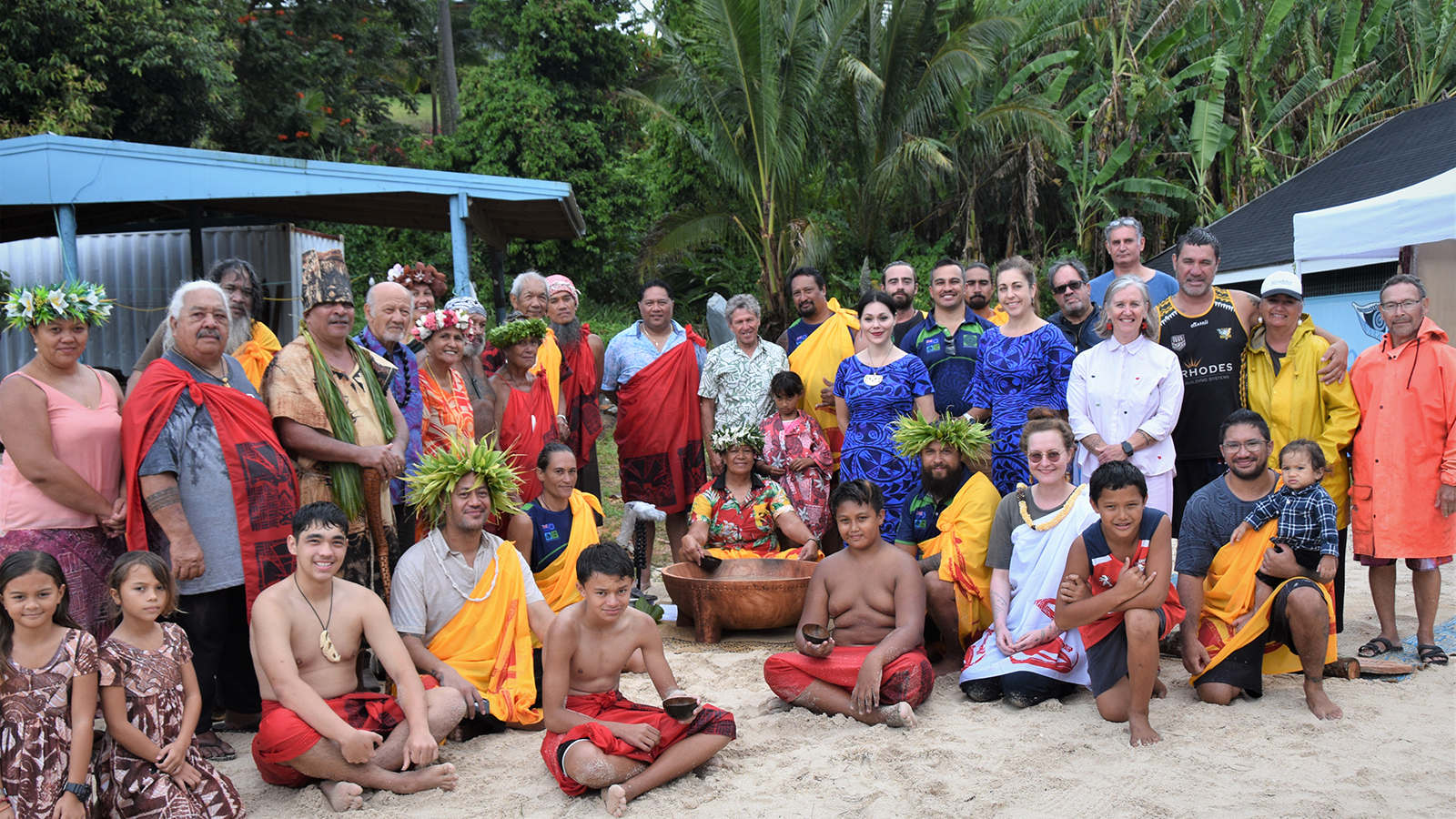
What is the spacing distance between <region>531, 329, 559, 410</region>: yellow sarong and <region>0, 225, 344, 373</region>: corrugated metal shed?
19.9ft

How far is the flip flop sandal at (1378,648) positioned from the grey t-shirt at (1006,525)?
1757 millimetres

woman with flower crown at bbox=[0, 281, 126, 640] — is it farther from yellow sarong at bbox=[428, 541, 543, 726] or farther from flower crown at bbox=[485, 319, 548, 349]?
flower crown at bbox=[485, 319, 548, 349]

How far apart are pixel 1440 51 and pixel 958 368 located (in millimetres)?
13198

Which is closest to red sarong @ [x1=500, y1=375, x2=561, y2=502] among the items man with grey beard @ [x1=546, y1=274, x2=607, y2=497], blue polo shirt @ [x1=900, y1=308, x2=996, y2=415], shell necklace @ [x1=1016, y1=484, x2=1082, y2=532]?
man with grey beard @ [x1=546, y1=274, x2=607, y2=497]

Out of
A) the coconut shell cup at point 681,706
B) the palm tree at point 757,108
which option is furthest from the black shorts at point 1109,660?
the palm tree at point 757,108

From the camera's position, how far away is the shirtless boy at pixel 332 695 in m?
3.55

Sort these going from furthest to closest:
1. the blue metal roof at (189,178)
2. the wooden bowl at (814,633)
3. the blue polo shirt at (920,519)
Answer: the blue metal roof at (189,178)
the blue polo shirt at (920,519)
the wooden bowl at (814,633)

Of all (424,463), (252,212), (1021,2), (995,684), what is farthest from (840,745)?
(1021,2)

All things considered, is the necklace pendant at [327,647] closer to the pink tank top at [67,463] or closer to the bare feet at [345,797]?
the bare feet at [345,797]

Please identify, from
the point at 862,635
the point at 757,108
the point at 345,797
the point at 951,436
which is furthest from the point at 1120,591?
the point at 757,108

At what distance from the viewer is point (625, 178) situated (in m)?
15.7

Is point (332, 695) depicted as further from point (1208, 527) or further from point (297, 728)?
point (1208, 527)

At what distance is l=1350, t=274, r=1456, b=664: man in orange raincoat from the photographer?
4.69m

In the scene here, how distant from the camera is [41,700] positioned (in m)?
3.16
